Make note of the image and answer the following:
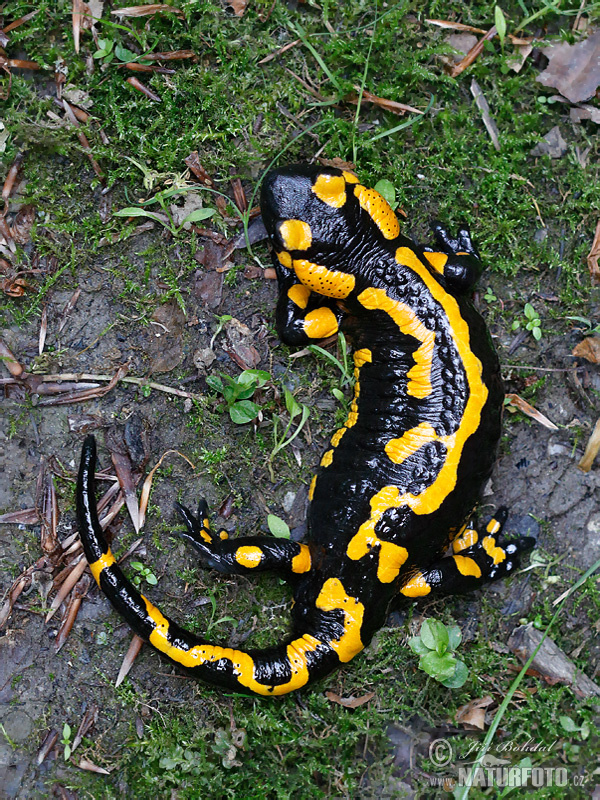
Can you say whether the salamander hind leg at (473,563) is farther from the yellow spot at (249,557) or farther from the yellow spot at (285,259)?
the yellow spot at (285,259)

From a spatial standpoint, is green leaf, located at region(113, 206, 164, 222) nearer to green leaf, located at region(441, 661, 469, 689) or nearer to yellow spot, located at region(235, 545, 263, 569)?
yellow spot, located at region(235, 545, 263, 569)

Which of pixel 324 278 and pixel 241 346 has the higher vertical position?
pixel 324 278

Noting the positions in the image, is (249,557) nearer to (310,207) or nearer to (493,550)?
(493,550)

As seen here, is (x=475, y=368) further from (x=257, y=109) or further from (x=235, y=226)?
(x=257, y=109)

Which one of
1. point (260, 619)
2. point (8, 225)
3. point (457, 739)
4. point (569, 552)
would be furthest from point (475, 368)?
point (8, 225)

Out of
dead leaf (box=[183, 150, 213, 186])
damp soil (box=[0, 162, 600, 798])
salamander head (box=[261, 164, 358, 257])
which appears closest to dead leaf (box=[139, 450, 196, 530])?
damp soil (box=[0, 162, 600, 798])

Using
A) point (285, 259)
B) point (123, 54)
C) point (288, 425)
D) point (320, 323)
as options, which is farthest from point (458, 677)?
point (123, 54)
